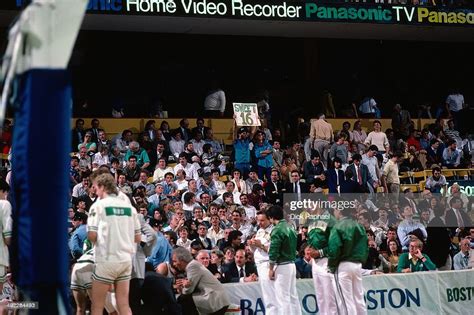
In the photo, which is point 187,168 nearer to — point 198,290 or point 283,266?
point 283,266

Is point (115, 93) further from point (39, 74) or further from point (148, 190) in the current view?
point (39, 74)

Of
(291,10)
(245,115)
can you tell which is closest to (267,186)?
(245,115)

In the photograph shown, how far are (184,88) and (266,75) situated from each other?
2.59m

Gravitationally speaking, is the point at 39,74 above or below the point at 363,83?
below

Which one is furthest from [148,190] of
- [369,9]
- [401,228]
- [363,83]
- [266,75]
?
[363,83]

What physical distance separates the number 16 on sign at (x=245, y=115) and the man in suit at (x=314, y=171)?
154 cm

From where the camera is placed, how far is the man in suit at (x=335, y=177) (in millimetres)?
19375

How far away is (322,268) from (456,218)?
265 inches

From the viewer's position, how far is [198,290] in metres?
11.0

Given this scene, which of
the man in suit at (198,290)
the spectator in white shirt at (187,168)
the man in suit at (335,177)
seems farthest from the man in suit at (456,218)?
the man in suit at (198,290)

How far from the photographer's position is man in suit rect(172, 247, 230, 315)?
10992mm

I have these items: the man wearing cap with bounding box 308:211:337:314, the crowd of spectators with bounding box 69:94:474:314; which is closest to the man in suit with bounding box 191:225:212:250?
the crowd of spectators with bounding box 69:94:474:314

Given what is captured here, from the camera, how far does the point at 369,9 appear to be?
22.1m

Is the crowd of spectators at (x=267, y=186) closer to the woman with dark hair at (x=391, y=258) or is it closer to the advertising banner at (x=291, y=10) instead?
the woman with dark hair at (x=391, y=258)
